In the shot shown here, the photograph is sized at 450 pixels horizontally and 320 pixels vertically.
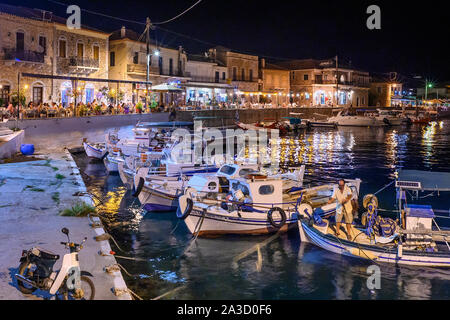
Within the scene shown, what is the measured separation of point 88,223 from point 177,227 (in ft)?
14.3

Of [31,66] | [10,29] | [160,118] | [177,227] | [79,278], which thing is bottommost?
[177,227]

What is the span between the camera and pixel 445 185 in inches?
559

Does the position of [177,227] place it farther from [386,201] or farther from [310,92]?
[310,92]

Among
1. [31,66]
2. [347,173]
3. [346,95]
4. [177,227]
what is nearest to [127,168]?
[177,227]

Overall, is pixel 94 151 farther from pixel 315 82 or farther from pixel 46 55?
A: pixel 315 82

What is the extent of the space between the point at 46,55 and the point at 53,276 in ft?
121

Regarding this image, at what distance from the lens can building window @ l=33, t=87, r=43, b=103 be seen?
40.2 meters

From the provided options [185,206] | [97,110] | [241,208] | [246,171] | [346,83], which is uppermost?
[346,83]

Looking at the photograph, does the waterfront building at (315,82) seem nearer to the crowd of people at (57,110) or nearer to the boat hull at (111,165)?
the crowd of people at (57,110)

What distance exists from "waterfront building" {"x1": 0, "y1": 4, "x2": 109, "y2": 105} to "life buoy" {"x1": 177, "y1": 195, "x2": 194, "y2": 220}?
22884mm

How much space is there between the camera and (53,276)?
27.7ft

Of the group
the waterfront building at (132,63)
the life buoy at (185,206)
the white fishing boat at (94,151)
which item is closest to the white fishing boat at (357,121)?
the waterfront building at (132,63)

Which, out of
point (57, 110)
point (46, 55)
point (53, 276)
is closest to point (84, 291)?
point (53, 276)

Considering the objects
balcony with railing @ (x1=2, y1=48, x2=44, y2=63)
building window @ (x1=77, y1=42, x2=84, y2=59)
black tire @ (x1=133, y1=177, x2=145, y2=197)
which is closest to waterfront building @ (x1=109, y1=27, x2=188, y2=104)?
building window @ (x1=77, y1=42, x2=84, y2=59)
